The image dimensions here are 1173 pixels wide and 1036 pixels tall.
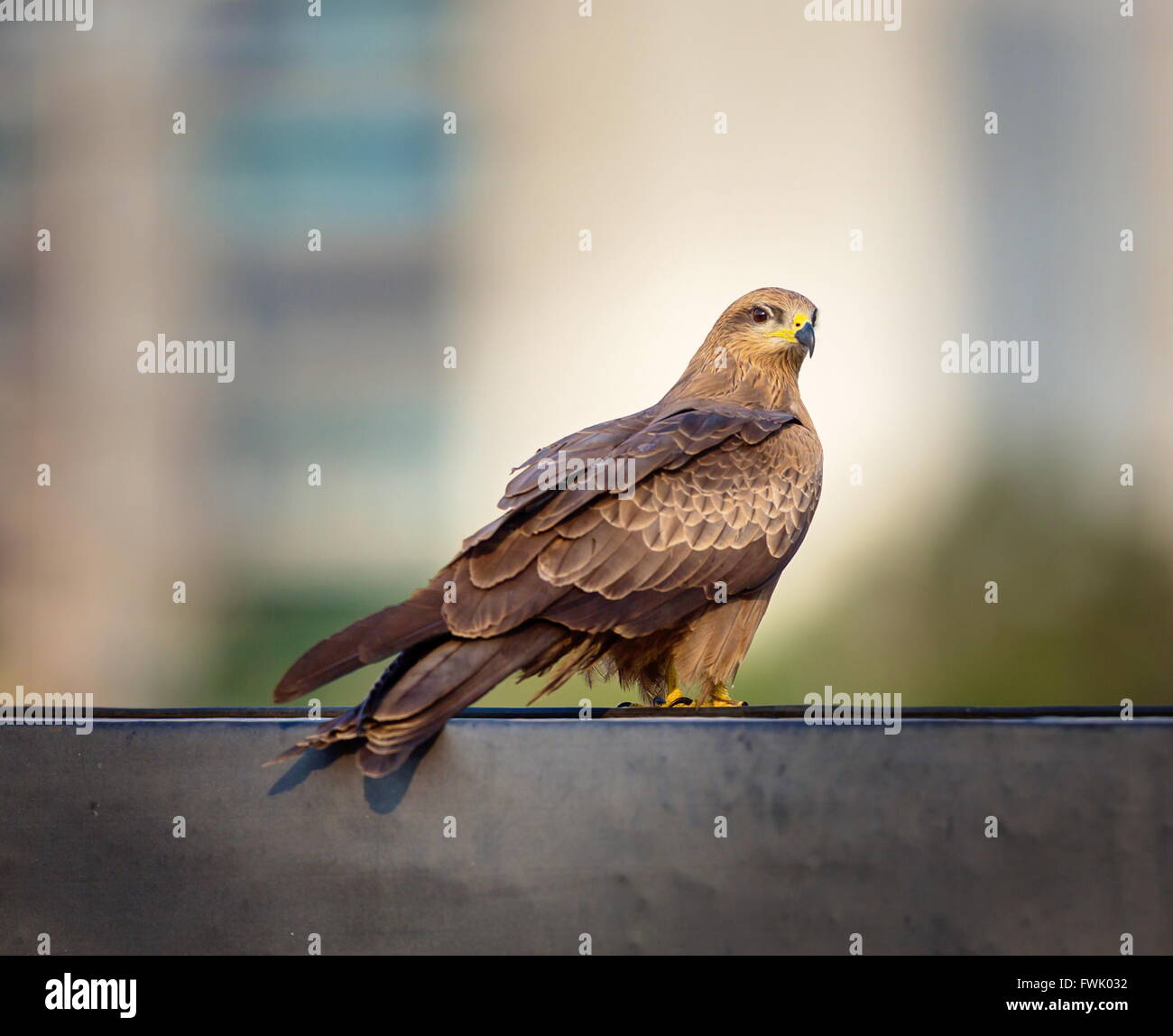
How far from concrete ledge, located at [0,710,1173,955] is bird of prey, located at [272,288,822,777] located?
0.73 feet

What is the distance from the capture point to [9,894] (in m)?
3.26

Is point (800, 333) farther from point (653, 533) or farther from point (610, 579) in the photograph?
point (610, 579)

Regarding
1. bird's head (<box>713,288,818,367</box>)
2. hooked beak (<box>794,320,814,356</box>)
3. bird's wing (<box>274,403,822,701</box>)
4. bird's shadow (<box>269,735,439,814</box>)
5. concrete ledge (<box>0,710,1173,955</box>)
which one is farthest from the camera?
bird's head (<box>713,288,818,367</box>)

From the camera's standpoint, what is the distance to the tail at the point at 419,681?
10.7ft

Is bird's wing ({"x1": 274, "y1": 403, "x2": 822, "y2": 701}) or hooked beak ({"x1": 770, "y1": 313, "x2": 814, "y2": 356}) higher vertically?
hooked beak ({"x1": 770, "y1": 313, "x2": 814, "y2": 356})

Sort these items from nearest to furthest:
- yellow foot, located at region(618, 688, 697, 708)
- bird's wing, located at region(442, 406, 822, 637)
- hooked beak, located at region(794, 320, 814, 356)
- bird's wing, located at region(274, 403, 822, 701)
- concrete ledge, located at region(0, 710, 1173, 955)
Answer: concrete ledge, located at region(0, 710, 1173, 955), bird's wing, located at region(274, 403, 822, 701), bird's wing, located at region(442, 406, 822, 637), yellow foot, located at region(618, 688, 697, 708), hooked beak, located at region(794, 320, 814, 356)

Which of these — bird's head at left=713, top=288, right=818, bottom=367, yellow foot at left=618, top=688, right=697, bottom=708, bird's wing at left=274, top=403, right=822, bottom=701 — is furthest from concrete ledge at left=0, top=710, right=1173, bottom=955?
bird's head at left=713, top=288, right=818, bottom=367

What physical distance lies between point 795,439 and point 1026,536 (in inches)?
310

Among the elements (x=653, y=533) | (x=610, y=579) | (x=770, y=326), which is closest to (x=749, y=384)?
(x=770, y=326)

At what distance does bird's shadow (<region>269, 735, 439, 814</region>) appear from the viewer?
3221 mm

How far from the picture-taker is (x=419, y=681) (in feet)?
12.1

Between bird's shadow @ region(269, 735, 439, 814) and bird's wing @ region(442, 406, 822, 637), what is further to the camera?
bird's wing @ region(442, 406, 822, 637)

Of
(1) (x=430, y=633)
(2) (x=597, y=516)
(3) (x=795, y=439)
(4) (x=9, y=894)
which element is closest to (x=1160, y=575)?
(3) (x=795, y=439)

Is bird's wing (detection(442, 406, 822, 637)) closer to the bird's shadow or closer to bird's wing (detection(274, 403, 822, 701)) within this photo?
bird's wing (detection(274, 403, 822, 701))
